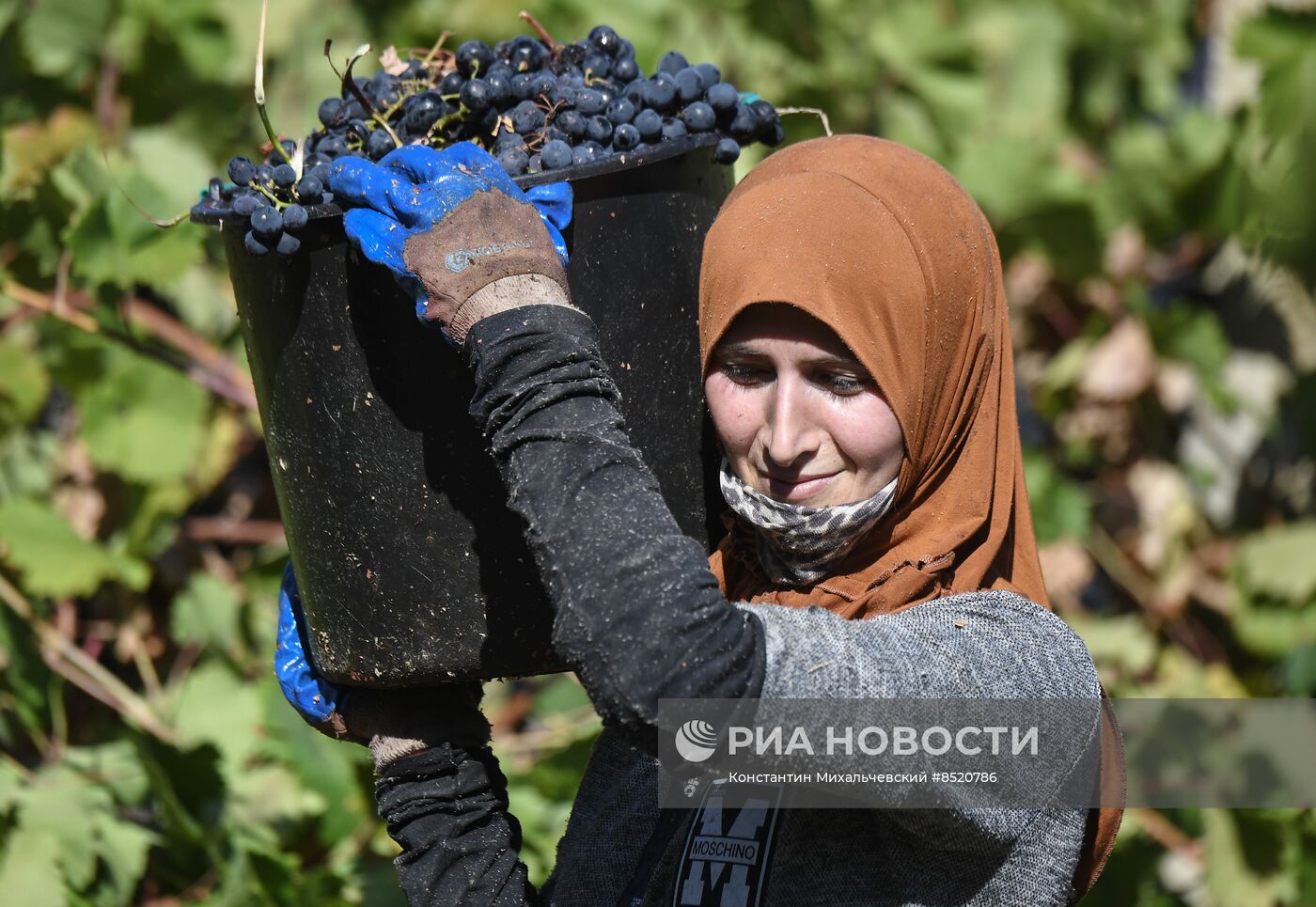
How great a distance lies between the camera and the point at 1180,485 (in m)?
4.00

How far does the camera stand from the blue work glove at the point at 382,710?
1608mm

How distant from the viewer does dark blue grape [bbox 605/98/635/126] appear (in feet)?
4.70

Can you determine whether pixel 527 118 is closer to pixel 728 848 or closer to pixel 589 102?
pixel 589 102

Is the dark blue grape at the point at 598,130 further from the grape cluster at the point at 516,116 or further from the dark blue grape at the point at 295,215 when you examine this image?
the dark blue grape at the point at 295,215

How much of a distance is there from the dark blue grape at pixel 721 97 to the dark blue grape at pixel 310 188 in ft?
1.30

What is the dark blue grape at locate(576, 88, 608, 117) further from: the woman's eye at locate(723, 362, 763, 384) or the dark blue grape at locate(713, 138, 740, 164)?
the woman's eye at locate(723, 362, 763, 384)

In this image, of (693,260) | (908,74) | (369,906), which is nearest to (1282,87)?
(908,74)

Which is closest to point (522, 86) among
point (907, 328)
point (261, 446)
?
point (907, 328)

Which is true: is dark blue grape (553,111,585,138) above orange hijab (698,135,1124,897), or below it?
above

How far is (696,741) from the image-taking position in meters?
1.23

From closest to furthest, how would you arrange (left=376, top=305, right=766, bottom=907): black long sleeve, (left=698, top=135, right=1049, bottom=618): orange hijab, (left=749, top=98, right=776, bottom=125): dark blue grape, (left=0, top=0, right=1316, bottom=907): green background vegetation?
(left=376, top=305, right=766, bottom=907): black long sleeve < (left=698, top=135, right=1049, bottom=618): orange hijab < (left=749, top=98, right=776, bottom=125): dark blue grape < (left=0, top=0, right=1316, bottom=907): green background vegetation

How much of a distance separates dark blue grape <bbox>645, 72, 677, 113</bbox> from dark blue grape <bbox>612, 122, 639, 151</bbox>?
42 millimetres

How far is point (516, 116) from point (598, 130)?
0.26 ft

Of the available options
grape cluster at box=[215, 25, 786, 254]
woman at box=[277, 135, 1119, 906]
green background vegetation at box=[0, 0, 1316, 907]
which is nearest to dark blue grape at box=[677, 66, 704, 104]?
grape cluster at box=[215, 25, 786, 254]
